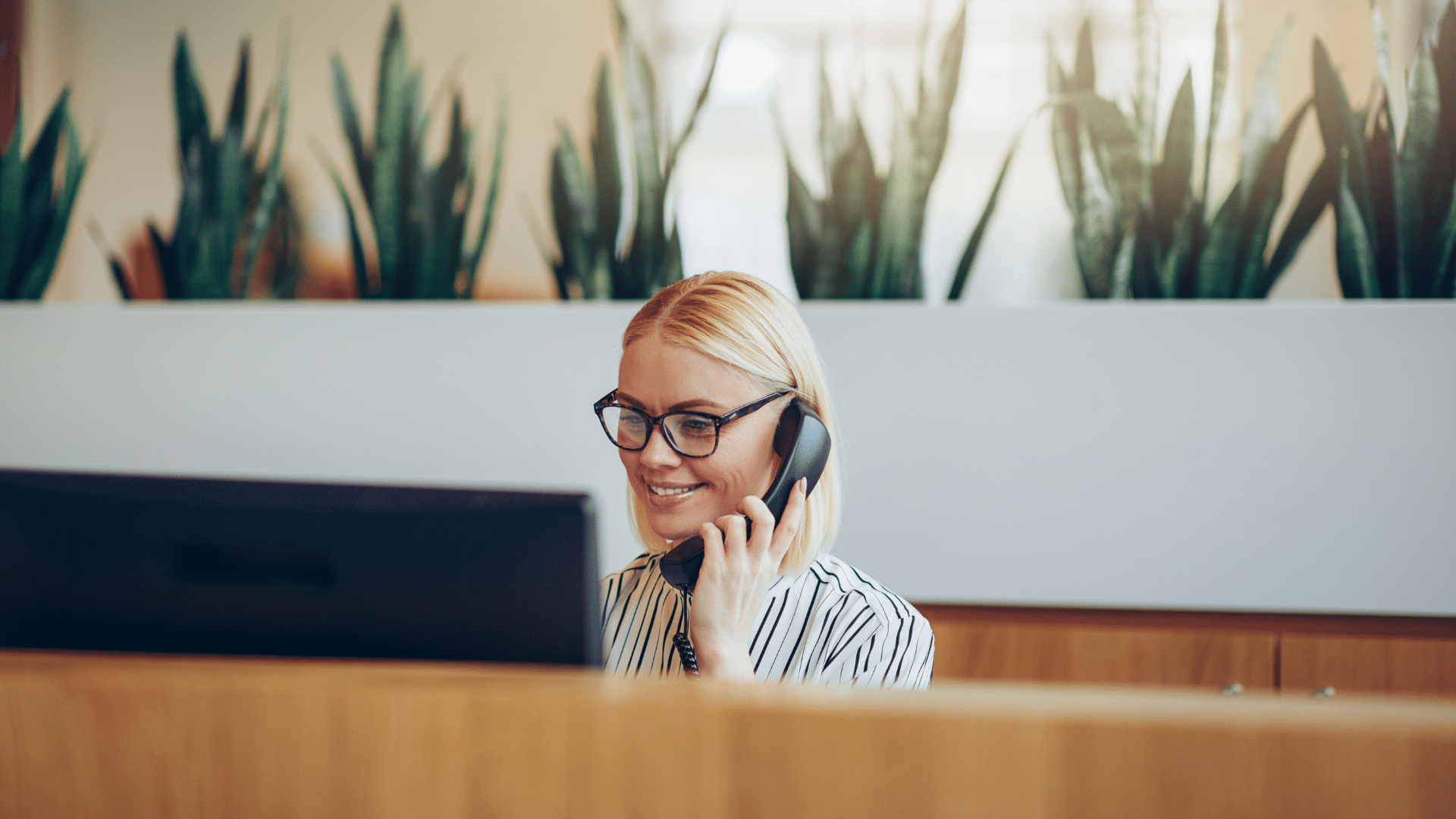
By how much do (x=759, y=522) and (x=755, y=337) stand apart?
0.20 metres

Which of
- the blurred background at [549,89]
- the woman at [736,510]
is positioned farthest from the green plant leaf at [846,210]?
the blurred background at [549,89]

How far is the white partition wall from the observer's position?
1.17 meters

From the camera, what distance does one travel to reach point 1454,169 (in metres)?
1.27

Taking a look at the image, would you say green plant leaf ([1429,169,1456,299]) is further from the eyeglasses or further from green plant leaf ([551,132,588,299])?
green plant leaf ([551,132,588,299])

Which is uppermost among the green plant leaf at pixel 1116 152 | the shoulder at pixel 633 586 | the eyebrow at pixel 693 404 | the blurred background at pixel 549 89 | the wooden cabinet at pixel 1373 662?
the blurred background at pixel 549 89

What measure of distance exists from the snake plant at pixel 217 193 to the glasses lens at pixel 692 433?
3.79 feet

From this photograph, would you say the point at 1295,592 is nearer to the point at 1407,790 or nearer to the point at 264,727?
the point at 1407,790

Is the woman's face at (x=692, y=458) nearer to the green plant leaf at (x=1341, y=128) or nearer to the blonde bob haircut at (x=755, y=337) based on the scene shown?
the blonde bob haircut at (x=755, y=337)

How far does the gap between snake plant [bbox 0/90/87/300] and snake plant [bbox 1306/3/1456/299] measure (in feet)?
7.08

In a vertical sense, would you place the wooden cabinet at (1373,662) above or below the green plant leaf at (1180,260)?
below

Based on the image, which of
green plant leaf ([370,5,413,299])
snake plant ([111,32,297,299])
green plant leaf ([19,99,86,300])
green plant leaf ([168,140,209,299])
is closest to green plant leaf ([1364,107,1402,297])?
green plant leaf ([370,5,413,299])

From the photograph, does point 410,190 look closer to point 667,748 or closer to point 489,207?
point 489,207

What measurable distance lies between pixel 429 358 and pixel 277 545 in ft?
3.20

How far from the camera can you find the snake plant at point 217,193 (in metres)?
1.55
